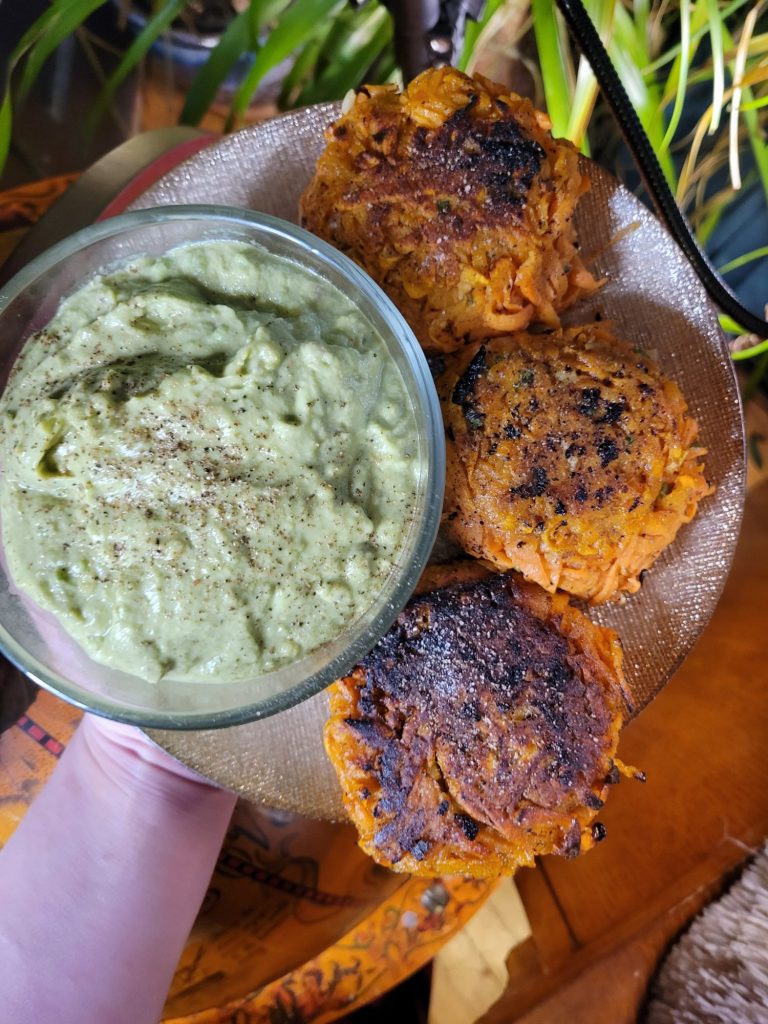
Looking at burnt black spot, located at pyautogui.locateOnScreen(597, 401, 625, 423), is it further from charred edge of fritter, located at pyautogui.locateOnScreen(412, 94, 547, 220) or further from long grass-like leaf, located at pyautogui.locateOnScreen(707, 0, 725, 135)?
long grass-like leaf, located at pyautogui.locateOnScreen(707, 0, 725, 135)

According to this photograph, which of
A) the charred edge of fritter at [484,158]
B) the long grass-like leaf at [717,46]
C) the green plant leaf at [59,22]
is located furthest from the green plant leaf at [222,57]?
the long grass-like leaf at [717,46]

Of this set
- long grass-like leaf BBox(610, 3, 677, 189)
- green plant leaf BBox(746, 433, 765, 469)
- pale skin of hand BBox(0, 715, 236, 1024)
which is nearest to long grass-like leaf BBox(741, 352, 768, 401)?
green plant leaf BBox(746, 433, 765, 469)

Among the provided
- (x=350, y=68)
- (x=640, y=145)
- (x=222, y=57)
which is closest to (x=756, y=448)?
(x=640, y=145)

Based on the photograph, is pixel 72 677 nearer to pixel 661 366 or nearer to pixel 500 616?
pixel 500 616

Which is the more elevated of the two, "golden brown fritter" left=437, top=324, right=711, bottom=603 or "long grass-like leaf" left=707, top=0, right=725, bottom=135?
"long grass-like leaf" left=707, top=0, right=725, bottom=135

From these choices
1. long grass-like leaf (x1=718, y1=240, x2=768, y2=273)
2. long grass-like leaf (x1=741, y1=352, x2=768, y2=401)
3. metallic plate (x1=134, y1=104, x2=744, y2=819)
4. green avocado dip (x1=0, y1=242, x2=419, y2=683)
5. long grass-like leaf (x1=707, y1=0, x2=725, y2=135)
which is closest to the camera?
green avocado dip (x1=0, y1=242, x2=419, y2=683)

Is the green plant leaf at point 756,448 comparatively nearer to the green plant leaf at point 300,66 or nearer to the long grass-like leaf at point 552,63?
the long grass-like leaf at point 552,63
